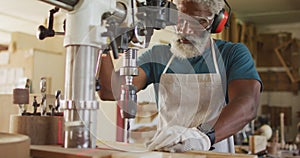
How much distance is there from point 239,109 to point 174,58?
1.33 ft

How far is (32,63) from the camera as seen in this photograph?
386 centimetres

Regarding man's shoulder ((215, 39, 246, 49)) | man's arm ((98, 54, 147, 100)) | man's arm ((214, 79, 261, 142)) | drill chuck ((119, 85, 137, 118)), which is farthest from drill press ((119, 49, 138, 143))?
man's shoulder ((215, 39, 246, 49))

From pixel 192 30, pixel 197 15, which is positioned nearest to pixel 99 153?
pixel 192 30

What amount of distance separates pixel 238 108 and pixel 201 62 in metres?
0.36

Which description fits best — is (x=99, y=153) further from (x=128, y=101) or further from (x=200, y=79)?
(x=200, y=79)

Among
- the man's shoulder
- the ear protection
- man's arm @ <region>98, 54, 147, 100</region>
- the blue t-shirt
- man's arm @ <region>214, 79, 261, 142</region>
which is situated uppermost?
the ear protection

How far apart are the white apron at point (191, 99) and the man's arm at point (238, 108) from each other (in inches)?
5.3

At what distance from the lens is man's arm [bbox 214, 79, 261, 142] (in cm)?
109

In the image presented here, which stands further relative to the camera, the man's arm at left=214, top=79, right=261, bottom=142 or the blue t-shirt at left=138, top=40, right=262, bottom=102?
the blue t-shirt at left=138, top=40, right=262, bottom=102

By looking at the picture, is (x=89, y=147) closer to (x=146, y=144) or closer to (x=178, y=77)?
(x=146, y=144)

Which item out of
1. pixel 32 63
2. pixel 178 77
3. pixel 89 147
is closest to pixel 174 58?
pixel 178 77

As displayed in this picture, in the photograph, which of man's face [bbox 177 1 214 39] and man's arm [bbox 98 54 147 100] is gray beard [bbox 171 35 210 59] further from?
man's arm [bbox 98 54 147 100]

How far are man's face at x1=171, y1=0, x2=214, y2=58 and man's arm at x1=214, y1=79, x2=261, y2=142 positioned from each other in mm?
189

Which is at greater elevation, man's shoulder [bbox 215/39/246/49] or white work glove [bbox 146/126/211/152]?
man's shoulder [bbox 215/39/246/49]
